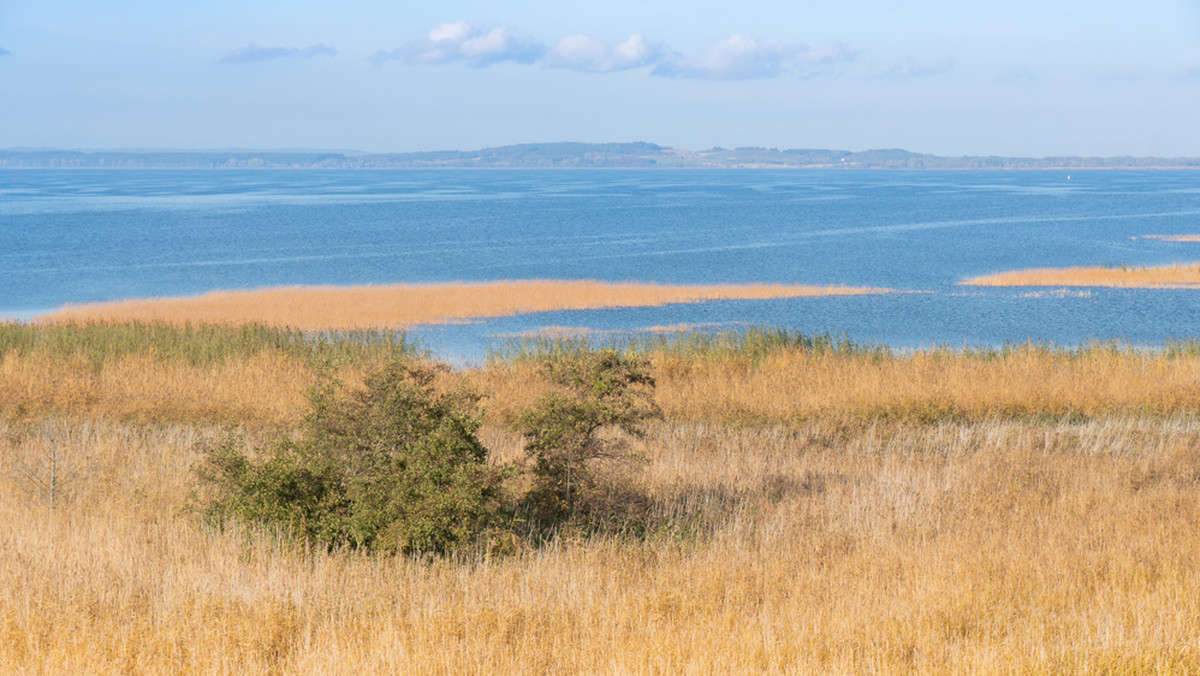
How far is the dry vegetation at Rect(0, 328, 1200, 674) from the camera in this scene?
7.31 meters

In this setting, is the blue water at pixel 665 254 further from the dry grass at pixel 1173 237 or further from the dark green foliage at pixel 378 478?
the dark green foliage at pixel 378 478

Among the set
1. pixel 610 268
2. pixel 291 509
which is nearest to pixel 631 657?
pixel 291 509

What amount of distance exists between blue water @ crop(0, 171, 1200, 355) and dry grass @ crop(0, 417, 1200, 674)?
20.3m

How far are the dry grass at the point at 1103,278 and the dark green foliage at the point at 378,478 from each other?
43.7 m

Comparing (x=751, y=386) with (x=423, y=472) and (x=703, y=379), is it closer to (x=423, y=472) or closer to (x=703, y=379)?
(x=703, y=379)

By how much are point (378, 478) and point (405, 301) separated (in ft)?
106

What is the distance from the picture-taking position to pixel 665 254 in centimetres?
6488

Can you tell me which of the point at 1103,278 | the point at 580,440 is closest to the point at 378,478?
the point at 580,440

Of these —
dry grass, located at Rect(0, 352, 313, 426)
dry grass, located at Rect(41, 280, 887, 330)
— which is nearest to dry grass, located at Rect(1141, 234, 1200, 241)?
dry grass, located at Rect(41, 280, 887, 330)

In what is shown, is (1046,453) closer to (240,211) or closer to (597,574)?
(597,574)

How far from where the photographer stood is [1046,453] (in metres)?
15.6

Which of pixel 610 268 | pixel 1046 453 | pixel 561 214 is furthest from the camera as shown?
pixel 561 214

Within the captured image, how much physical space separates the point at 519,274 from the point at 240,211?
228 feet

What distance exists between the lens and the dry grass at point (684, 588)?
7219 millimetres
